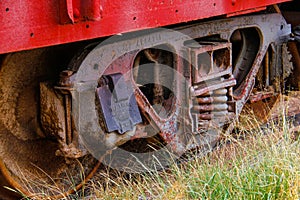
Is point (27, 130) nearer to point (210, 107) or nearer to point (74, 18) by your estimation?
point (74, 18)

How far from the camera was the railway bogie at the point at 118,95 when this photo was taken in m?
4.44

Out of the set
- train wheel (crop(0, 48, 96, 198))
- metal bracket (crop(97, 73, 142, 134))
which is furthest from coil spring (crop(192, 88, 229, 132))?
train wheel (crop(0, 48, 96, 198))

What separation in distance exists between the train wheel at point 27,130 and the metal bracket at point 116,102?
45cm

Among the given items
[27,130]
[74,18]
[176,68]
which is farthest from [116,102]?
[74,18]

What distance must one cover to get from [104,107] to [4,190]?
0.94 metres

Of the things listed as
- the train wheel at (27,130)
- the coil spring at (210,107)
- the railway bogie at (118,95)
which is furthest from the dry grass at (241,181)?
the coil spring at (210,107)

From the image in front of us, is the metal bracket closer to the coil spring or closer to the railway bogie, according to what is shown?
the railway bogie

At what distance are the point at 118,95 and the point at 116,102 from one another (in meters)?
0.06

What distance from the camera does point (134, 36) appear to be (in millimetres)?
4738

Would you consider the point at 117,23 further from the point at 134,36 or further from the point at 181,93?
the point at 181,93

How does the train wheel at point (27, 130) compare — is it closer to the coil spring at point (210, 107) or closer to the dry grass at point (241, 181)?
the dry grass at point (241, 181)

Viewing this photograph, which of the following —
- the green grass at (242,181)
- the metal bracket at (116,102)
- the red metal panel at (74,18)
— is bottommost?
the green grass at (242,181)

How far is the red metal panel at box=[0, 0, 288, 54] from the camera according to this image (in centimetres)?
336

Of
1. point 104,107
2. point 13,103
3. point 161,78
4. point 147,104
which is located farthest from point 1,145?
point 161,78
